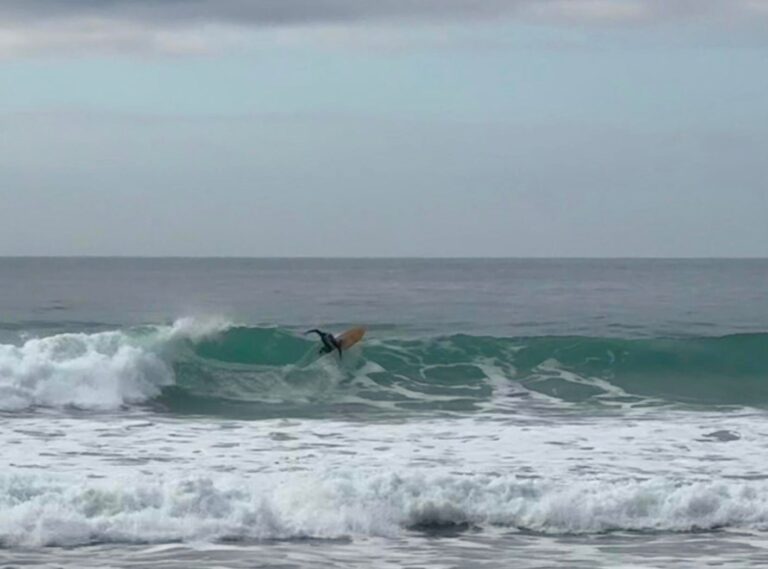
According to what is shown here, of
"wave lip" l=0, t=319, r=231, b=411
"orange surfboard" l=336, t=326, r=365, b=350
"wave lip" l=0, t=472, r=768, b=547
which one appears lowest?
"wave lip" l=0, t=472, r=768, b=547

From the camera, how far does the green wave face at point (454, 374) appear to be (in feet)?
76.1

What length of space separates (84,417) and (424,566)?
9370 millimetres

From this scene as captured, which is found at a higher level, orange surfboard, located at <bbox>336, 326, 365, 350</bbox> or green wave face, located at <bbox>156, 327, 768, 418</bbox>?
orange surfboard, located at <bbox>336, 326, 365, 350</bbox>

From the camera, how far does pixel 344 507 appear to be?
528 inches

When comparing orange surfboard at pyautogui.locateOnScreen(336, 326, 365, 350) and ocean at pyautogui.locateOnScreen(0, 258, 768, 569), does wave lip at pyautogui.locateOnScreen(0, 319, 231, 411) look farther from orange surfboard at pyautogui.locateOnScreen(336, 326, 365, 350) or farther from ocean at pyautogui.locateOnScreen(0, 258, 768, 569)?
orange surfboard at pyautogui.locateOnScreen(336, 326, 365, 350)

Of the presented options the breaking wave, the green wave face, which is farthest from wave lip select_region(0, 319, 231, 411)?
the green wave face

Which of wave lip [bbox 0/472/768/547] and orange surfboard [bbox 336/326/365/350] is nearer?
wave lip [bbox 0/472/768/547]

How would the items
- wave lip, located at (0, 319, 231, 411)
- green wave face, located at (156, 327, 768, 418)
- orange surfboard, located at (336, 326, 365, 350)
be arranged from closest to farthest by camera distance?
1. wave lip, located at (0, 319, 231, 411)
2. green wave face, located at (156, 327, 768, 418)
3. orange surfboard, located at (336, 326, 365, 350)

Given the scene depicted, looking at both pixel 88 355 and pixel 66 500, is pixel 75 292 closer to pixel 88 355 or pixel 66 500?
pixel 88 355

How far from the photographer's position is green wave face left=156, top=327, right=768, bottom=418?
23.2 m

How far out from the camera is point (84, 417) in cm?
2017

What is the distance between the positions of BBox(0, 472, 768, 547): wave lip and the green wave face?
7.60 meters

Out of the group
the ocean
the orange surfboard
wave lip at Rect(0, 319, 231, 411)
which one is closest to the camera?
the ocean

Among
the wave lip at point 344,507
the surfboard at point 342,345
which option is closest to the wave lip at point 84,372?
the surfboard at point 342,345
